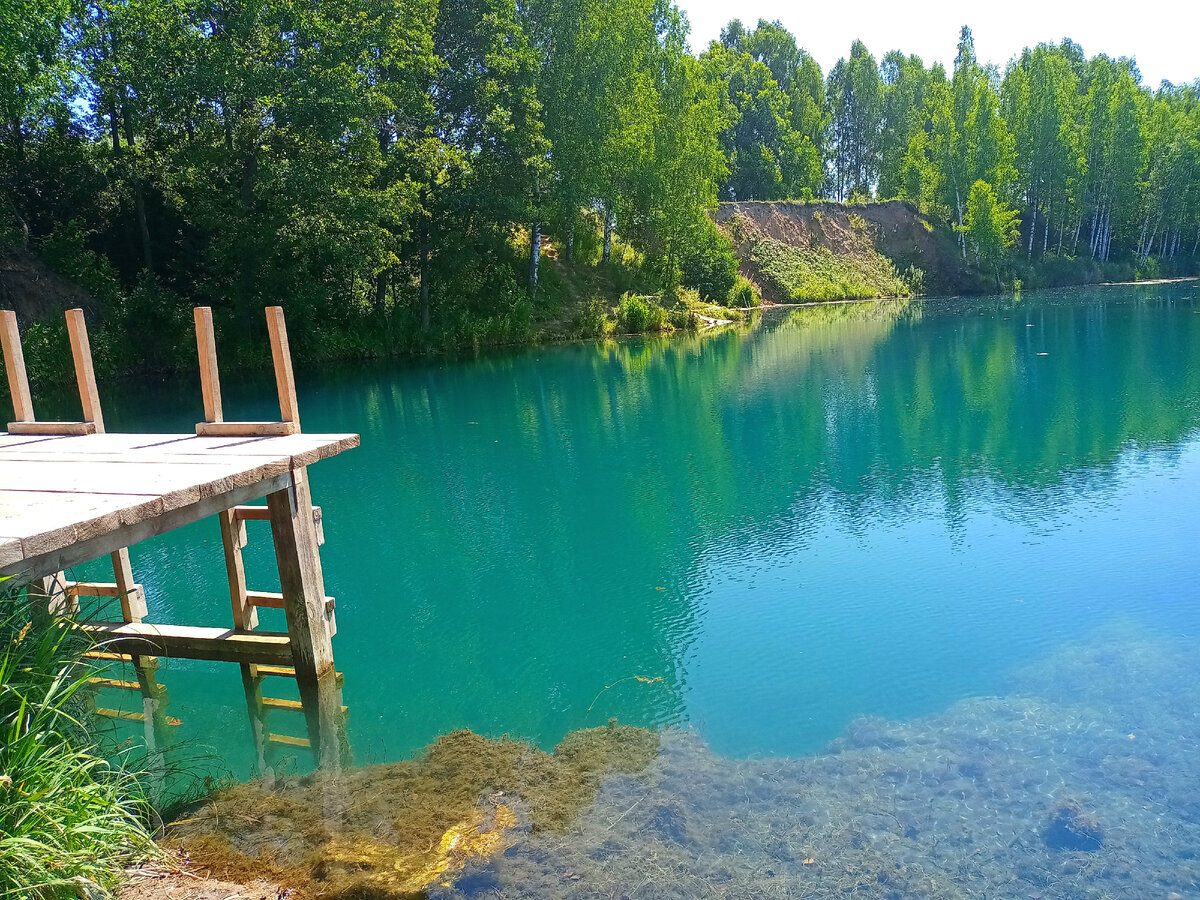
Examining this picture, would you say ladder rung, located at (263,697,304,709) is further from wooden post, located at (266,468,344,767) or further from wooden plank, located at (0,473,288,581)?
wooden plank, located at (0,473,288,581)


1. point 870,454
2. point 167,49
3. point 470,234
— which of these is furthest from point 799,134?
point 870,454

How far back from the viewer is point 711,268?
4900cm

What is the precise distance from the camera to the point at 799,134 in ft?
220

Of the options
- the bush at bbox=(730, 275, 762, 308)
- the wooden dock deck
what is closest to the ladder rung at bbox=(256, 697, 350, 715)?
the wooden dock deck

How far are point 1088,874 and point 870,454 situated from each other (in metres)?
11.6

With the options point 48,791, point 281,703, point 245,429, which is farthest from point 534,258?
point 48,791

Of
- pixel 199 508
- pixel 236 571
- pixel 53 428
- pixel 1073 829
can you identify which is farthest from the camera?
pixel 53 428

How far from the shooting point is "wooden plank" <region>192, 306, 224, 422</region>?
25.3ft

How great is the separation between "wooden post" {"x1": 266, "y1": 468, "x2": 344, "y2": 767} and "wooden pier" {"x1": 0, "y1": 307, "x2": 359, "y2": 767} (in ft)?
0.03

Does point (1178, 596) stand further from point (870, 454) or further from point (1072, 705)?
point (870, 454)

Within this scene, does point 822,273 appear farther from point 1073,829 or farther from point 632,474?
point 1073,829

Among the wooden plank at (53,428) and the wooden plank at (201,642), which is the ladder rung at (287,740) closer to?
the wooden plank at (201,642)

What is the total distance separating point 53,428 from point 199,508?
12.3 feet

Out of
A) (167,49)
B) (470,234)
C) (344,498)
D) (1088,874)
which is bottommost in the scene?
(1088,874)
